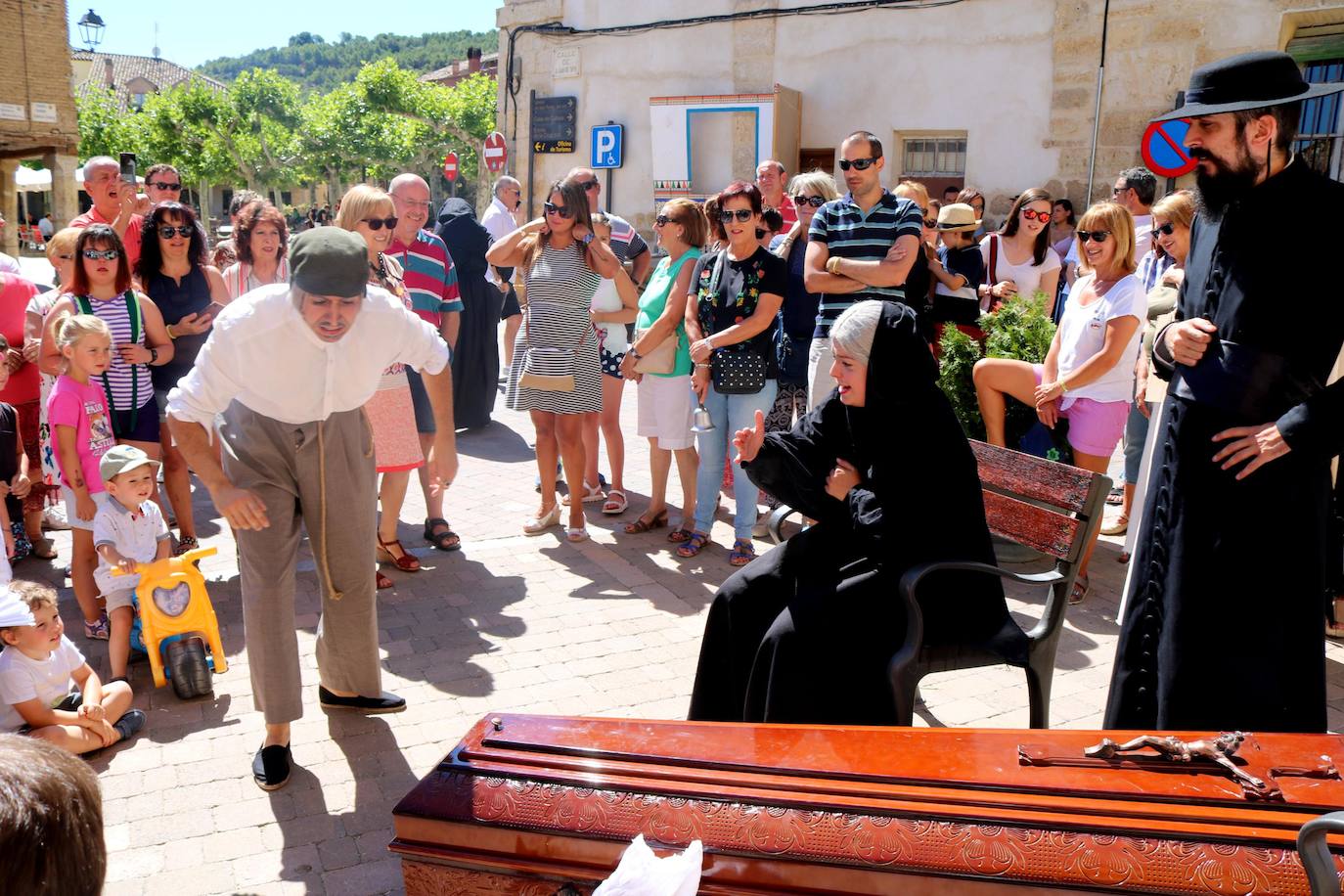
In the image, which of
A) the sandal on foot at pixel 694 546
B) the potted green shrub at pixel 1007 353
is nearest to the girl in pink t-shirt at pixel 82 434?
the sandal on foot at pixel 694 546

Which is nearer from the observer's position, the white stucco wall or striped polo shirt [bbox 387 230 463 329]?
striped polo shirt [bbox 387 230 463 329]

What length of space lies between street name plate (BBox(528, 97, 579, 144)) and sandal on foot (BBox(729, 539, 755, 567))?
12968 mm

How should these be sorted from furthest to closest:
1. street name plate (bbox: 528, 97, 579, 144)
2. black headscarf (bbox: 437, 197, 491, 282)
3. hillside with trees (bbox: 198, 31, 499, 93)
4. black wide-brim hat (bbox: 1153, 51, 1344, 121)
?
hillside with trees (bbox: 198, 31, 499, 93)
street name plate (bbox: 528, 97, 579, 144)
black headscarf (bbox: 437, 197, 491, 282)
black wide-brim hat (bbox: 1153, 51, 1344, 121)

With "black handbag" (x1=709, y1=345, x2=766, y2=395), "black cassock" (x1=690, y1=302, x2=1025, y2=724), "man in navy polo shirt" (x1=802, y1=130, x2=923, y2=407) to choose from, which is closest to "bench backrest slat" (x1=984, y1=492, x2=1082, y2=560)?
"black cassock" (x1=690, y1=302, x2=1025, y2=724)

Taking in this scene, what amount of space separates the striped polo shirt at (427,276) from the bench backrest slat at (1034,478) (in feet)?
11.2

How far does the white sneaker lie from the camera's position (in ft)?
21.1

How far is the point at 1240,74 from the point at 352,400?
2884 mm

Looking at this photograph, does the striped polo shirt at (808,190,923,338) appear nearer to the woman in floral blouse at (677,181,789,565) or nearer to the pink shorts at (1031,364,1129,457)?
the woman in floral blouse at (677,181,789,565)

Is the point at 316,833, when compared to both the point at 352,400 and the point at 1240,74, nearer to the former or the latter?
the point at 352,400

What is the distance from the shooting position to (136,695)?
14.0ft

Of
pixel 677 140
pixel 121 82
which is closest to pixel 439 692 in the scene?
pixel 677 140

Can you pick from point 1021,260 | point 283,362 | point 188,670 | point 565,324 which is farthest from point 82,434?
point 1021,260

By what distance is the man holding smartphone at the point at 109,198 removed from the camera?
6754mm

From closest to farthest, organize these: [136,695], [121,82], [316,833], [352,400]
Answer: [316,833] < [352,400] < [136,695] < [121,82]
